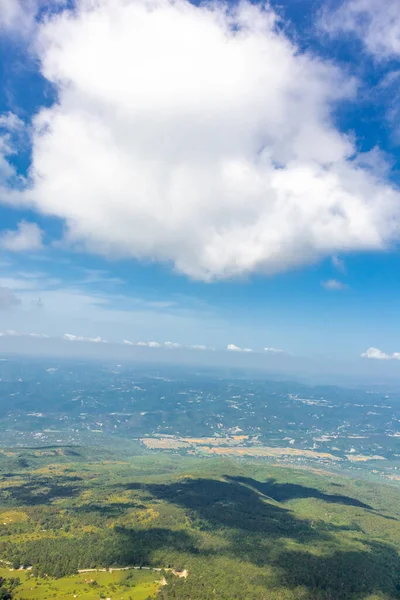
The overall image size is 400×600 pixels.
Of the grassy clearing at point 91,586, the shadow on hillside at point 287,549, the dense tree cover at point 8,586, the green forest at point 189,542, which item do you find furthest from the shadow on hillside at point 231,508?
the dense tree cover at point 8,586

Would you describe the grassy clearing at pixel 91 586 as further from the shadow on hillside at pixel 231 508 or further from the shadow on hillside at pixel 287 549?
the shadow on hillside at pixel 231 508

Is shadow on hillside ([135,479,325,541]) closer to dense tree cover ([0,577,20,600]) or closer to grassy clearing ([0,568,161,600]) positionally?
grassy clearing ([0,568,161,600])

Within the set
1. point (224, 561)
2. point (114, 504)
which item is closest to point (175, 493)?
point (114, 504)

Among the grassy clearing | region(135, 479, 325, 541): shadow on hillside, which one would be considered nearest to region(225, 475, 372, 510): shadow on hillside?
region(135, 479, 325, 541): shadow on hillside

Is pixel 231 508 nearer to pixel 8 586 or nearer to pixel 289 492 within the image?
pixel 289 492

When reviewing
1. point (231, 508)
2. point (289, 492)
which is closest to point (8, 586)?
point (231, 508)
